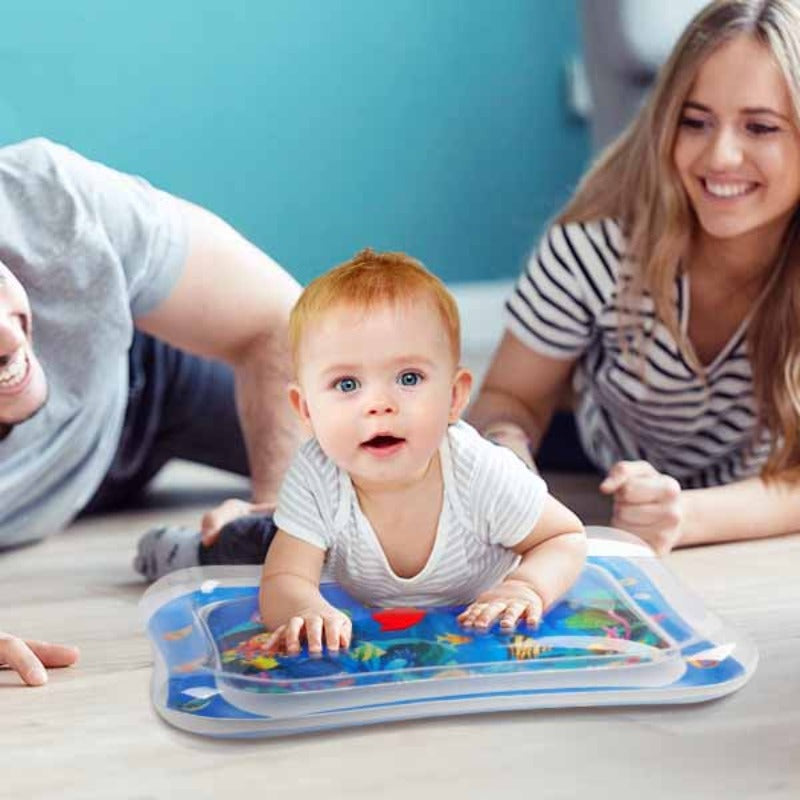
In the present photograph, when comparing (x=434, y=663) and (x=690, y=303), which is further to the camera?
(x=690, y=303)

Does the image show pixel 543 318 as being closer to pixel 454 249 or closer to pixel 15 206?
pixel 15 206

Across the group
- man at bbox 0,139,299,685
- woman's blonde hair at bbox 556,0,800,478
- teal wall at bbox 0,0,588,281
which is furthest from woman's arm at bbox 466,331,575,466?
teal wall at bbox 0,0,588,281

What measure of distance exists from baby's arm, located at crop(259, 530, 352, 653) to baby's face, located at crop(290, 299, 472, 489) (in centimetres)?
10

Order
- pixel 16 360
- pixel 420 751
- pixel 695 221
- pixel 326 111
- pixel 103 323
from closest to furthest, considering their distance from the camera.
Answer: pixel 420 751 → pixel 16 360 → pixel 103 323 → pixel 695 221 → pixel 326 111

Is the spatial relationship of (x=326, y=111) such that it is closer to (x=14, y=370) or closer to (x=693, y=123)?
(x=693, y=123)

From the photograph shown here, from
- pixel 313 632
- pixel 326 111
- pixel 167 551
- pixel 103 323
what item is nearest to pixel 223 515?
pixel 167 551

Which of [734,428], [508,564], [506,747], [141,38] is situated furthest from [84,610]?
[141,38]

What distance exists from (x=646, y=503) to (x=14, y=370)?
59 cm

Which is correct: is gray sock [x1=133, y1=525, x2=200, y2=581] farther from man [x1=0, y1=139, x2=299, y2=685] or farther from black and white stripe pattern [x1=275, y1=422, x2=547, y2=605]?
black and white stripe pattern [x1=275, y1=422, x2=547, y2=605]

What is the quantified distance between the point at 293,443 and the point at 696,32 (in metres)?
0.57

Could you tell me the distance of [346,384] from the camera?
1183mm

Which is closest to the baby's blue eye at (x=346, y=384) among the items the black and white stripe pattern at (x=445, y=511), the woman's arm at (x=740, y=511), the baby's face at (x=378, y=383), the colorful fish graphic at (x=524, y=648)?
the baby's face at (x=378, y=383)

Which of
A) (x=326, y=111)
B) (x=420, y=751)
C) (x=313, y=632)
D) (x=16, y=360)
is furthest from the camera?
(x=326, y=111)

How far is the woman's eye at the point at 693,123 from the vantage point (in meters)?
1.60
